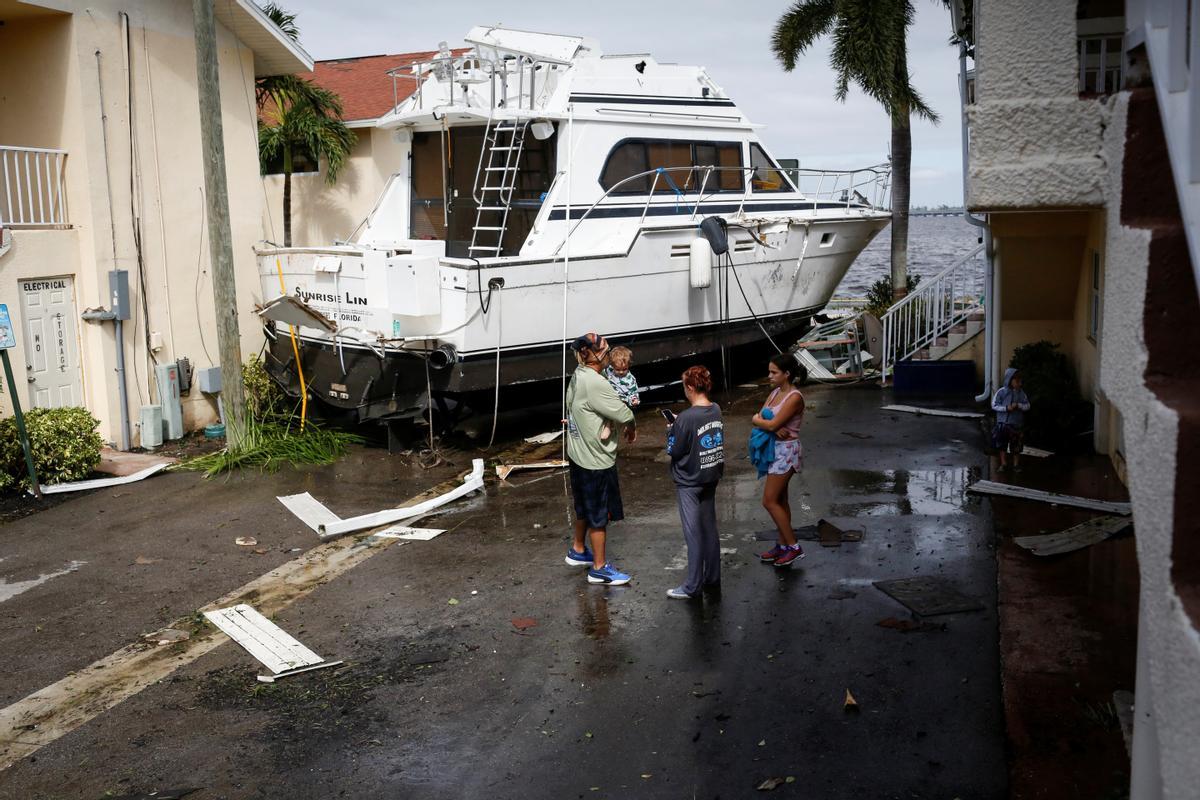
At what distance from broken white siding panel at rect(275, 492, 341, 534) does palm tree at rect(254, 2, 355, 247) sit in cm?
994

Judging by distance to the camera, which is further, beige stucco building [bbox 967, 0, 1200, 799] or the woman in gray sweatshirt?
the woman in gray sweatshirt

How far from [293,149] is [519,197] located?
9.12 m

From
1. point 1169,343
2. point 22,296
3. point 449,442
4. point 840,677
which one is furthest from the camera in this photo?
point 449,442

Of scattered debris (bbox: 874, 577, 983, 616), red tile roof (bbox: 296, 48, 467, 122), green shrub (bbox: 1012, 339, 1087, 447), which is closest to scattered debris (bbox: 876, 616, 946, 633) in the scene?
scattered debris (bbox: 874, 577, 983, 616)

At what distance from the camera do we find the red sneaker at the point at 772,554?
811 cm

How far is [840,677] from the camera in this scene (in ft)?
20.3

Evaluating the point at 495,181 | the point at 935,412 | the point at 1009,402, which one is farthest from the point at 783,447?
the point at 495,181

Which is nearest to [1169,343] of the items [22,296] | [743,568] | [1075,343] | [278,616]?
[743,568]

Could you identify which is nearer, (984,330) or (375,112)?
(984,330)

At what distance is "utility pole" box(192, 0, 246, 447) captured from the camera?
1159 centimetres

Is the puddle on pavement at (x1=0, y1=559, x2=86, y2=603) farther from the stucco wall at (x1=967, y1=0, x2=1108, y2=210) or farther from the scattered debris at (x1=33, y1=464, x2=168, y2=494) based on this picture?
the stucco wall at (x1=967, y1=0, x2=1108, y2=210)

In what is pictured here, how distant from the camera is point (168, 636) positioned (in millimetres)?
7328

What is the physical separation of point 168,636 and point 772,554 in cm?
422

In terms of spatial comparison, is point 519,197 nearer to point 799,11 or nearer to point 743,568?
point 743,568
